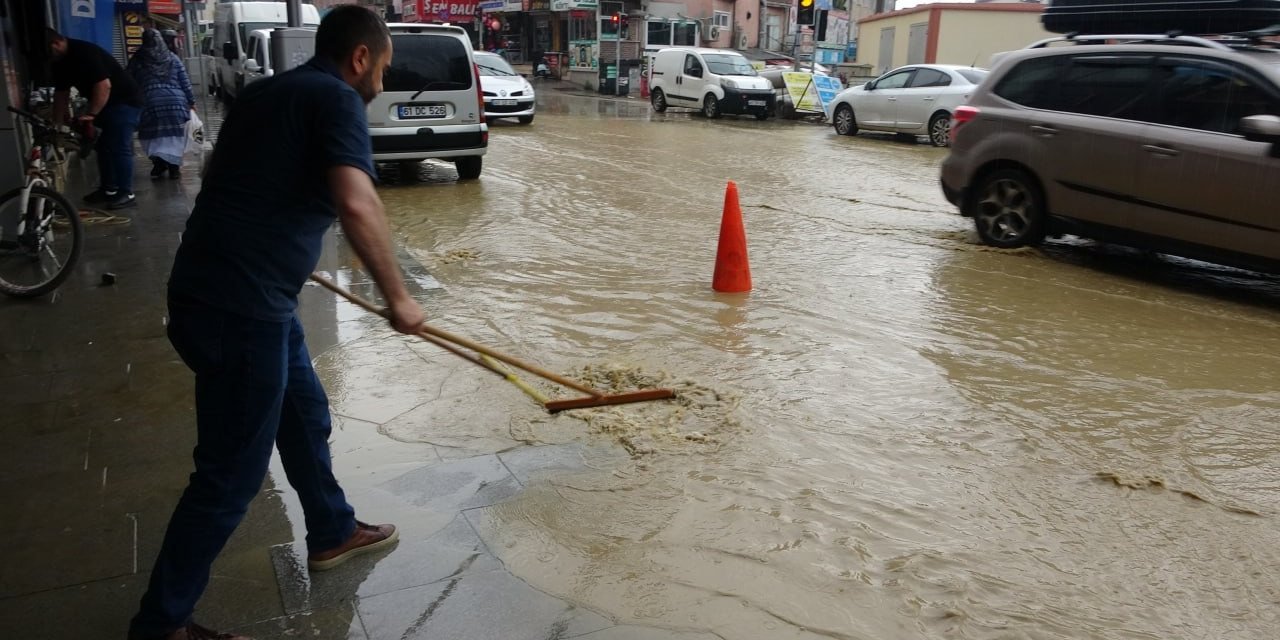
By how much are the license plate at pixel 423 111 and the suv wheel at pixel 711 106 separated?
539 inches

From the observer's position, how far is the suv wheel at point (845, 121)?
20219 mm

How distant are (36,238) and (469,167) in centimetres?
631

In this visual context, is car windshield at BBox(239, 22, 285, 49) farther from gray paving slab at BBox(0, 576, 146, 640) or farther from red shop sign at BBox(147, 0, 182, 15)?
gray paving slab at BBox(0, 576, 146, 640)

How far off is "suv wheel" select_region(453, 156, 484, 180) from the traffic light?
14.2 meters

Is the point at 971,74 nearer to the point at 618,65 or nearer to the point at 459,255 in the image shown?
the point at 459,255

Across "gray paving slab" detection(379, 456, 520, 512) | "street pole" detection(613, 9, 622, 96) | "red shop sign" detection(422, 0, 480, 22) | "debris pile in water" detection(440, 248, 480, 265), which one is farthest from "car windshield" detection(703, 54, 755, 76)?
"red shop sign" detection(422, 0, 480, 22)

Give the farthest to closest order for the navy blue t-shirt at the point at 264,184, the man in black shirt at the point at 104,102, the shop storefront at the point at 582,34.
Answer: the shop storefront at the point at 582,34, the man in black shirt at the point at 104,102, the navy blue t-shirt at the point at 264,184

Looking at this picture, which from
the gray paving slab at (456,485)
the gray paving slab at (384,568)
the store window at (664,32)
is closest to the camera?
the gray paving slab at (384,568)

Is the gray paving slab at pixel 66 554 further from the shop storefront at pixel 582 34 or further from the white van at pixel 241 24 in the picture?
the shop storefront at pixel 582 34

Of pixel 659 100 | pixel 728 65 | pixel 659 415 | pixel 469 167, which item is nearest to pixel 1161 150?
pixel 659 415

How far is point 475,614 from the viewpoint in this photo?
2998mm

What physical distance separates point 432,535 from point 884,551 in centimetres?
159

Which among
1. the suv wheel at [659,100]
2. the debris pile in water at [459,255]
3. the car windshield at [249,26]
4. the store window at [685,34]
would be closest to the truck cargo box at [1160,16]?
the debris pile in water at [459,255]

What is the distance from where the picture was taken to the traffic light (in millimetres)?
23992
